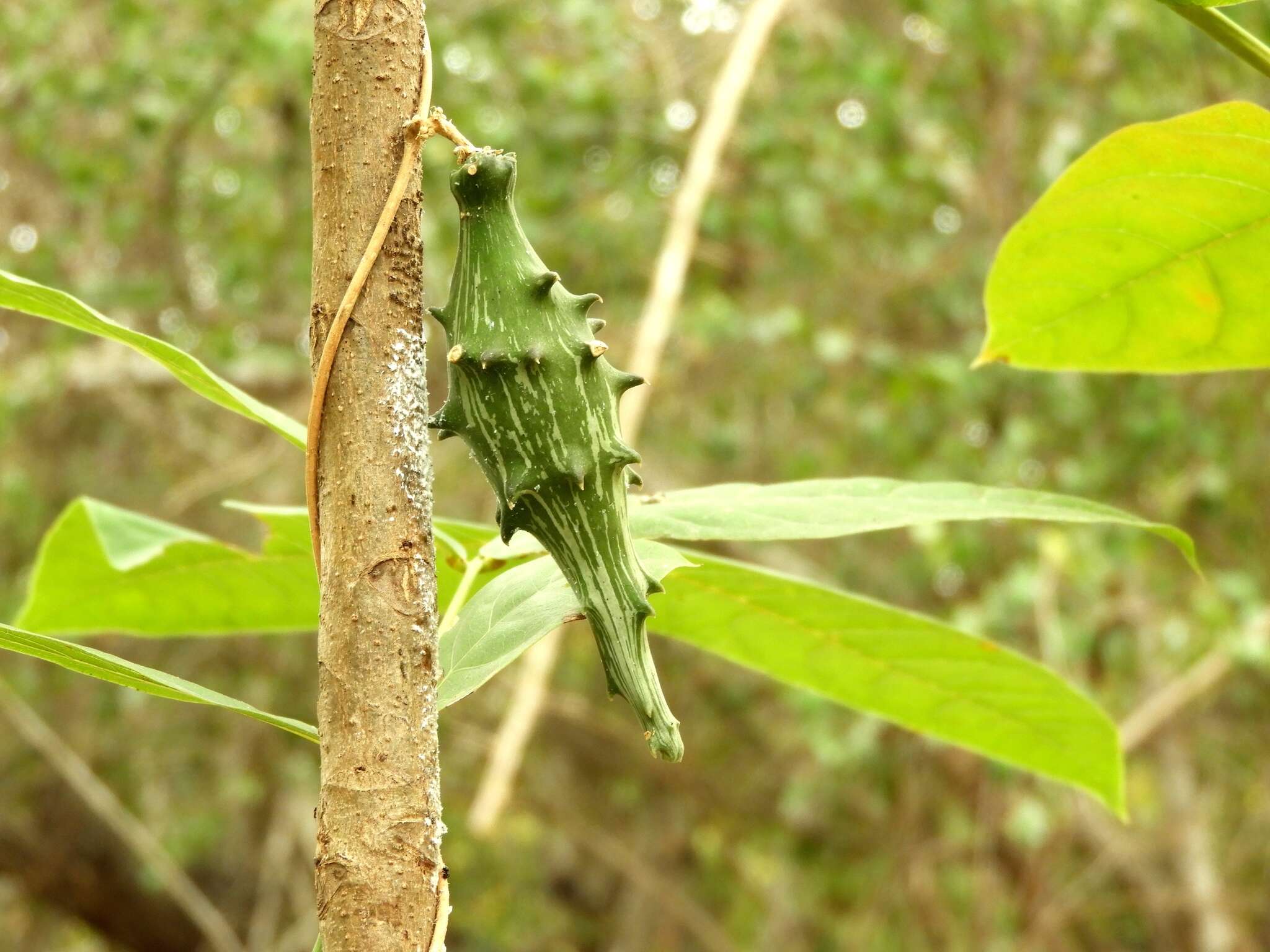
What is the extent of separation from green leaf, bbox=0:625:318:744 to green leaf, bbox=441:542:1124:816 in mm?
275

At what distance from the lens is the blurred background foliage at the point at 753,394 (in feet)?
11.5

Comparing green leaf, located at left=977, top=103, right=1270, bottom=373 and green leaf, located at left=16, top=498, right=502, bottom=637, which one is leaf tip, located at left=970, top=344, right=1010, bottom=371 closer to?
green leaf, located at left=977, top=103, right=1270, bottom=373

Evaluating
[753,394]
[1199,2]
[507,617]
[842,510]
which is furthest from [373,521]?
[753,394]

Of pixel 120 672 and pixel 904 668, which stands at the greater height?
pixel 904 668

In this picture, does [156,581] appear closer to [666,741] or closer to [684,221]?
[666,741]

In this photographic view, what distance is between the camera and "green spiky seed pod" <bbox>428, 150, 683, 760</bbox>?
577 mm

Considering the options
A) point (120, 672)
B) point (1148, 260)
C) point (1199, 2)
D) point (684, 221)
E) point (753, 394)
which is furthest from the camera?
point (753, 394)

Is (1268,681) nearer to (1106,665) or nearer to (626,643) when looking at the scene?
(1106,665)

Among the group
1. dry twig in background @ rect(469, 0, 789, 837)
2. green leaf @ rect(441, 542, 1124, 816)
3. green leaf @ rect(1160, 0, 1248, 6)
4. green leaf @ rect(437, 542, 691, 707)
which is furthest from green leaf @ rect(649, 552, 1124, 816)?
dry twig in background @ rect(469, 0, 789, 837)

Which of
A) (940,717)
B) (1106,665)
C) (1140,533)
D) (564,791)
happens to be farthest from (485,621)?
(564,791)

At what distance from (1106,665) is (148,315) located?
3.00 m

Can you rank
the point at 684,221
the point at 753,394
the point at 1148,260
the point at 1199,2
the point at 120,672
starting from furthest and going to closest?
the point at 753,394
the point at 684,221
the point at 1148,260
the point at 1199,2
the point at 120,672

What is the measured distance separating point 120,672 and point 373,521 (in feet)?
0.39

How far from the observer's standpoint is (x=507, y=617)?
63 cm
